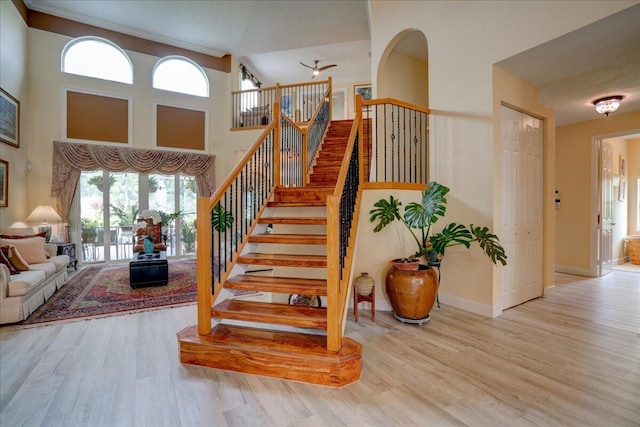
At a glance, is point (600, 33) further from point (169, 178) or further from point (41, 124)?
point (41, 124)

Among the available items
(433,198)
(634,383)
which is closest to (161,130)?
(433,198)

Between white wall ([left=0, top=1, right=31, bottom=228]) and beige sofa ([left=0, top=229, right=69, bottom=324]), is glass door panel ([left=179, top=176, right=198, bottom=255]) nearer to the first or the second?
white wall ([left=0, top=1, right=31, bottom=228])

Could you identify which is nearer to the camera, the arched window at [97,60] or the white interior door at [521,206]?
the white interior door at [521,206]

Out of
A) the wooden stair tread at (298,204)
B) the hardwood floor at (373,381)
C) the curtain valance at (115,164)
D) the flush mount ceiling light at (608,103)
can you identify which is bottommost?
the hardwood floor at (373,381)

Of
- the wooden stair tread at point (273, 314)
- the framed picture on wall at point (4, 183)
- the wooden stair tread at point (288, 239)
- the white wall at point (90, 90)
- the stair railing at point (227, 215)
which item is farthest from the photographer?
the white wall at point (90, 90)

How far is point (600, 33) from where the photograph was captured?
2631mm

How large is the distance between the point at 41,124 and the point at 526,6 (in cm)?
815

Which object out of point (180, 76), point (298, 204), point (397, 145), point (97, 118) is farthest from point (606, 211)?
point (97, 118)

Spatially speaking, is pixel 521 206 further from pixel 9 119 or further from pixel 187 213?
pixel 9 119

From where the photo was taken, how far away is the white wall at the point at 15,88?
4824 mm

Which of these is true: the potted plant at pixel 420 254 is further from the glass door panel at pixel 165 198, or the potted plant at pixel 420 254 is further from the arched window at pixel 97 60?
the arched window at pixel 97 60

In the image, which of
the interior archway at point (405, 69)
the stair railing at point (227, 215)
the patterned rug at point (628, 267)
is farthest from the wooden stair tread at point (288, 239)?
the patterned rug at point (628, 267)

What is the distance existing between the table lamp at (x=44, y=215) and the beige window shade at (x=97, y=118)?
1.60 metres

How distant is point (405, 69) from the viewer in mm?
5387
